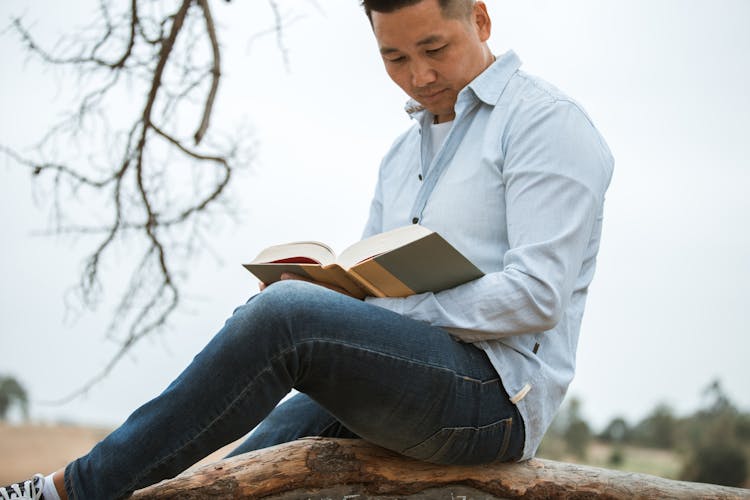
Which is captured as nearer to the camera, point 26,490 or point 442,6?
point 26,490

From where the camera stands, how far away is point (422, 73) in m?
1.90

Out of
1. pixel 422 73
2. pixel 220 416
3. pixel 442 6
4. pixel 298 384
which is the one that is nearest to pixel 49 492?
pixel 220 416

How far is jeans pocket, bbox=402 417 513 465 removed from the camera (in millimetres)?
1659

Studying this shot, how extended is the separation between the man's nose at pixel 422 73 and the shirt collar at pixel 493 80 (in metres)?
0.08

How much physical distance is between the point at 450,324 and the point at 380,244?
214mm

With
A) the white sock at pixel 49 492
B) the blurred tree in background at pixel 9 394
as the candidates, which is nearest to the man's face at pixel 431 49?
the white sock at pixel 49 492

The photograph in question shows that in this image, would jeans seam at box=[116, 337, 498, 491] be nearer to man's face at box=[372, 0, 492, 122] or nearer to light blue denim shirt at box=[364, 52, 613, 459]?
light blue denim shirt at box=[364, 52, 613, 459]

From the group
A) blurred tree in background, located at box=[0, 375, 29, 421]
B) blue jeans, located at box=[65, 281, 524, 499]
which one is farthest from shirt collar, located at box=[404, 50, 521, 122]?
blurred tree in background, located at box=[0, 375, 29, 421]

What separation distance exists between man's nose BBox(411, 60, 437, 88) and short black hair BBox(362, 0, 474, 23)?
0.41ft

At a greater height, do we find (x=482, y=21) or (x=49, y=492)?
(x=482, y=21)

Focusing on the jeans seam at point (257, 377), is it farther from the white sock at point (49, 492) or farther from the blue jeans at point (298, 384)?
the white sock at point (49, 492)

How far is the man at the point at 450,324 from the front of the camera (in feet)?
5.08

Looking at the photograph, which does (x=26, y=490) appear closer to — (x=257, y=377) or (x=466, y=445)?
(x=257, y=377)

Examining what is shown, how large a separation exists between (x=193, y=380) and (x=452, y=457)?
59 cm
